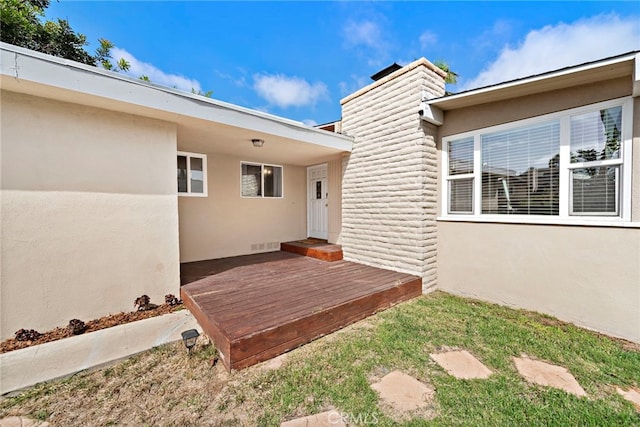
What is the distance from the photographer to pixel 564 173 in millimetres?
3412

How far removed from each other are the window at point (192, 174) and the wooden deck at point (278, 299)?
168 cm

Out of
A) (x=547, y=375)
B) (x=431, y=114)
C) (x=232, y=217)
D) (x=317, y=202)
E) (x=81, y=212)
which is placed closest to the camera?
(x=547, y=375)

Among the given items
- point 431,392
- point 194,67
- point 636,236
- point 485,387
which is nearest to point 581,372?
point 485,387

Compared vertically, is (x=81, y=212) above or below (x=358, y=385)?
above

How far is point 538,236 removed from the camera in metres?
3.59

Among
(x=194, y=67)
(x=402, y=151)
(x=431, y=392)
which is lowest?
(x=431, y=392)

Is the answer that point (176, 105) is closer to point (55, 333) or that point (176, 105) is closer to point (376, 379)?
point (55, 333)

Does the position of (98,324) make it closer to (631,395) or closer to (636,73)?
(631,395)

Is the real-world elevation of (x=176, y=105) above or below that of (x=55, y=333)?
above

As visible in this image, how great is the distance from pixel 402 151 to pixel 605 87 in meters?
2.57

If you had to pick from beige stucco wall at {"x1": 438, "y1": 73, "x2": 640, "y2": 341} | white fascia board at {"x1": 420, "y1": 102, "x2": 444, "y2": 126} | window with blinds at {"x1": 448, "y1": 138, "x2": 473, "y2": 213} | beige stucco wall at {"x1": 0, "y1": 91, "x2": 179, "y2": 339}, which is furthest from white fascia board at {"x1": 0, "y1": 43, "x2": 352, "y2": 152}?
beige stucco wall at {"x1": 438, "y1": 73, "x2": 640, "y2": 341}

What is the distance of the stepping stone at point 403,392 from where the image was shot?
1994 millimetres

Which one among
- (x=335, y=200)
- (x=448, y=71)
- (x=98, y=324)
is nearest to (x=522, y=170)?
(x=335, y=200)

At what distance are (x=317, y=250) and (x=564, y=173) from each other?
4.53 metres
